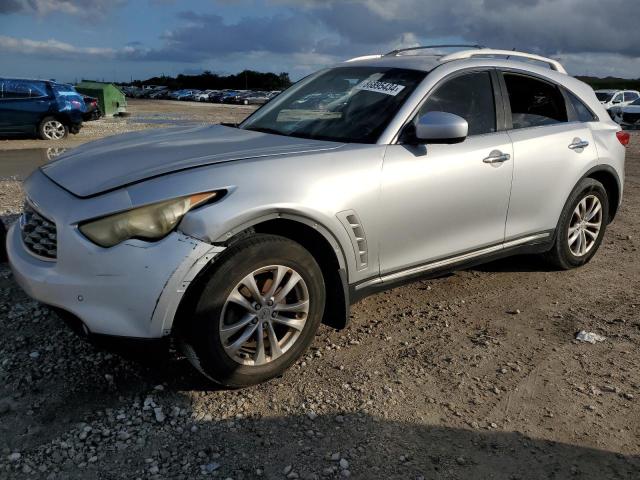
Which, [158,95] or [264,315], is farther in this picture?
[158,95]

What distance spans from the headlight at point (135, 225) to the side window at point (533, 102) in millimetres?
2648

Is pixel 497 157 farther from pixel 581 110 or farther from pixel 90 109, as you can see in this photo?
pixel 90 109

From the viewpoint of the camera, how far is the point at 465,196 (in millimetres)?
3676

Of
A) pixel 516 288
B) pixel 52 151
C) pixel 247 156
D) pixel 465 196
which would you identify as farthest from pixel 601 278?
pixel 52 151

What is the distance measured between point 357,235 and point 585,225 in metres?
2.66

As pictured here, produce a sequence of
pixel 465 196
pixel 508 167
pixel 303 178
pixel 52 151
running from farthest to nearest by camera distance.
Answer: pixel 52 151 < pixel 508 167 < pixel 465 196 < pixel 303 178

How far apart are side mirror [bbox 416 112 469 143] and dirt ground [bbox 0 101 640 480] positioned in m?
1.26

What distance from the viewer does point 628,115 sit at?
23.7 metres

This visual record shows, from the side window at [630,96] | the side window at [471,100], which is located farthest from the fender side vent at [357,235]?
the side window at [630,96]

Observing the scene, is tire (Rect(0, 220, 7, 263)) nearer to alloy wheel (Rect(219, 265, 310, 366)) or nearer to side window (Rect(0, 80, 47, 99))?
alloy wheel (Rect(219, 265, 310, 366))

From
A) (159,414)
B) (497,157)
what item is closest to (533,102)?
(497,157)

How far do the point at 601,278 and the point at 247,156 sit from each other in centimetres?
338

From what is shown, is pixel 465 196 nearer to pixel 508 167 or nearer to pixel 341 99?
pixel 508 167

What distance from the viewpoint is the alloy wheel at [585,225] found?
477 centimetres
